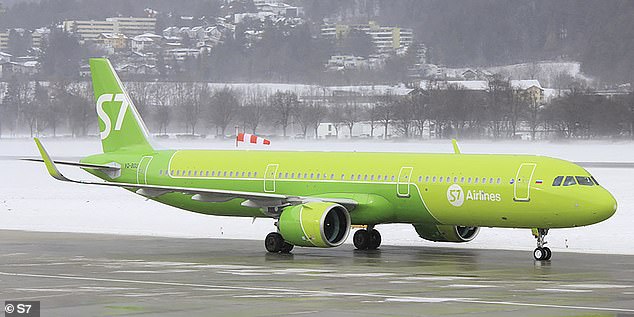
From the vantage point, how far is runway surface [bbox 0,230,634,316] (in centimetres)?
1897

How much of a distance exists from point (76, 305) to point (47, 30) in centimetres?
9732

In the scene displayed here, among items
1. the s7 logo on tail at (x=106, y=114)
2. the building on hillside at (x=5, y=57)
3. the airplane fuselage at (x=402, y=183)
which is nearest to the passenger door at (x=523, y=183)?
the airplane fuselage at (x=402, y=183)

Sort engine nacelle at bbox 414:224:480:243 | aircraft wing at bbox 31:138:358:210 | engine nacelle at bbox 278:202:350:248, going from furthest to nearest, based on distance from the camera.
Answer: engine nacelle at bbox 414:224:480:243
aircraft wing at bbox 31:138:358:210
engine nacelle at bbox 278:202:350:248

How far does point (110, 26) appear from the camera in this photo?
107188 millimetres

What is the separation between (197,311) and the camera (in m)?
18.4

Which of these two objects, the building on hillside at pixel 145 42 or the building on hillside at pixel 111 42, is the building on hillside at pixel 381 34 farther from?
the building on hillside at pixel 111 42

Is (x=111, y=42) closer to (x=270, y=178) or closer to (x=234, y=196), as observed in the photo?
(x=270, y=178)

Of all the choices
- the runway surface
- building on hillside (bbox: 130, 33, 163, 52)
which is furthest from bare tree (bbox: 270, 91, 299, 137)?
the runway surface

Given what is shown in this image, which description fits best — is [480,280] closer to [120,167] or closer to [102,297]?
[102,297]

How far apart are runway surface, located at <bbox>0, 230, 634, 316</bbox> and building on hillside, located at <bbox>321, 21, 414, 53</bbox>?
5057 cm

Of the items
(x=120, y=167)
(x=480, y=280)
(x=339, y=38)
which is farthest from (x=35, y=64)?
(x=480, y=280)

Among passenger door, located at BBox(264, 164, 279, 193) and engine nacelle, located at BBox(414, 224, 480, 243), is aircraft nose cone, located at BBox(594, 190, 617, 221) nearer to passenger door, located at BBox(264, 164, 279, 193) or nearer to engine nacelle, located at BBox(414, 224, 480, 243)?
engine nacelle, located at BBox(414, 224, 480, 243)

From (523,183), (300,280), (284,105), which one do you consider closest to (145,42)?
(284,105)

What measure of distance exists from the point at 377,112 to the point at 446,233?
46.0 m
